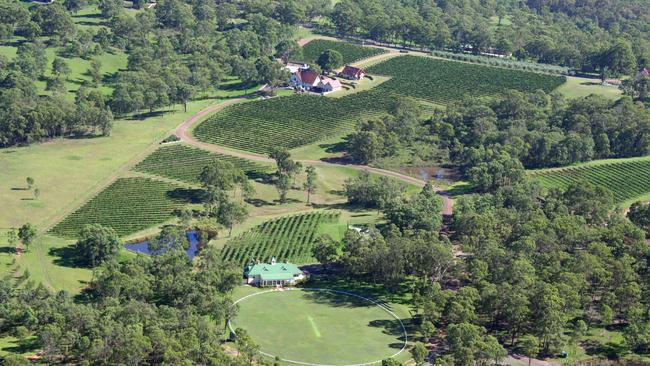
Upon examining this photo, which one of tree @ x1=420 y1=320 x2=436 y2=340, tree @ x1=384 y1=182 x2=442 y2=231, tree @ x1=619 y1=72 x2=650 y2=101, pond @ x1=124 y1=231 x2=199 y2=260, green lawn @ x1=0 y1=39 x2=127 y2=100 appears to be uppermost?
tree @ x1=619 y1=72 x2=650 y2=101

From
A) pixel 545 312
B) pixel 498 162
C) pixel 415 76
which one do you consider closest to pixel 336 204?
pixel 498 162

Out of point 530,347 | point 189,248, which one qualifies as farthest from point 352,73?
A: point 530,347

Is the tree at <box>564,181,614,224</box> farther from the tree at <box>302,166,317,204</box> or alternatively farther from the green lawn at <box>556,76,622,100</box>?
the green lawn at <box>556,76,622,100</box>

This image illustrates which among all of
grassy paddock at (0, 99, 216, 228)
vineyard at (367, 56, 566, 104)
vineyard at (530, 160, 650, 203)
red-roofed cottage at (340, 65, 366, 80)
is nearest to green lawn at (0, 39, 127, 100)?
grassy paddock at (0, 99, 216, 228)

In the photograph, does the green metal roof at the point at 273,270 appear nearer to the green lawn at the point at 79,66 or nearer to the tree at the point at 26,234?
the tree at the point at 26,234

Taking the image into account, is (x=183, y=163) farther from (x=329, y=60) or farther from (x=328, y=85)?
(x=329, y=60)

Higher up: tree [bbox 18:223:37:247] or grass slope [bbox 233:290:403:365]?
tree [bbox 18:223:37:247]
